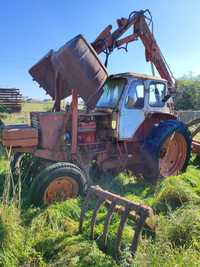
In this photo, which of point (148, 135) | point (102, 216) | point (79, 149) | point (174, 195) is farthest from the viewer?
point (148, 135)

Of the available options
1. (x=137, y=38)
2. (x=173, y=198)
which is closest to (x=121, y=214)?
(x=173, y=198)

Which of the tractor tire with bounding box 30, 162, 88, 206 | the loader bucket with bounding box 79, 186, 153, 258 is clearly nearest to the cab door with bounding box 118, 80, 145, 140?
the tractor tire with bounding box 30, 162, 88, 206

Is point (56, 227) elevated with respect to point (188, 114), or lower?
lower

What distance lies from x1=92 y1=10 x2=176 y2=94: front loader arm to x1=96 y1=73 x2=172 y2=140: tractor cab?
569 millimetres

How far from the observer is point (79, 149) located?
5.77 meters

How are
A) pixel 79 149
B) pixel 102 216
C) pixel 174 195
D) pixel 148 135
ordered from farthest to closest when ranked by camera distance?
pixel 148 135
pixel 79 149
pixel 174 195
pixel 102 216

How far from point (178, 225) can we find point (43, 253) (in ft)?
5.20

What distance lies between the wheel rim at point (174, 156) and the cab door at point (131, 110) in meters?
0.88

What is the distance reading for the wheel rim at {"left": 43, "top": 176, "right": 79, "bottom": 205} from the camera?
15.4 ft

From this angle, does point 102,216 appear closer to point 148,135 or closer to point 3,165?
point 148,135

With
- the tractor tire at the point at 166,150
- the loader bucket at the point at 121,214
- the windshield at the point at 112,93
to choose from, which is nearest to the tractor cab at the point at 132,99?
the windshield at the point at 112,93

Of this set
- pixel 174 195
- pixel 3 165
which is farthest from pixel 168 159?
pixel 3 165

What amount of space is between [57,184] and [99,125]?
5.64 feet

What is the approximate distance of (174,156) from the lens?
6.66 metres
